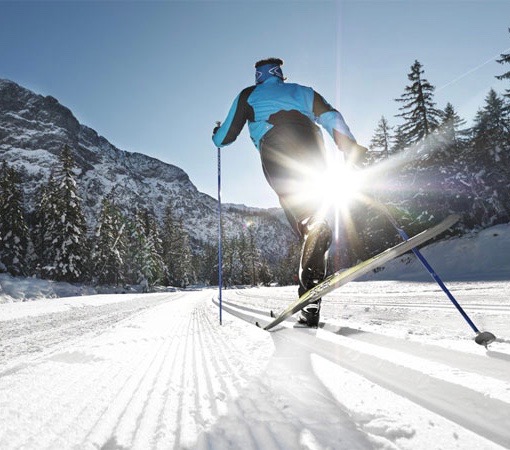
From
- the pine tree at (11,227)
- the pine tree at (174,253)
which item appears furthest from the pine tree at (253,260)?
the pine tree at (11,227)

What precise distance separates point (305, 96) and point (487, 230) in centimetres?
2187

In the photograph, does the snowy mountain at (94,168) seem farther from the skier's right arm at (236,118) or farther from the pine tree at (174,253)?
the skier's right arm at (236,118)

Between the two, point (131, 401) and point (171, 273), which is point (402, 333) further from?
point (171, 273)

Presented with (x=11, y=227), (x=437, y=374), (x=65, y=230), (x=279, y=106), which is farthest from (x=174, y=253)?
(x=437, y=374)

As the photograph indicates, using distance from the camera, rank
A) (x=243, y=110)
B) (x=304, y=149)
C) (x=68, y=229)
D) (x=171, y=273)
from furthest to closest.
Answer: (x=171, y=273)
(x=68, y=229)
(x=243, y=110)
(x=304, y=149)

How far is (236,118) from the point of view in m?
2.87

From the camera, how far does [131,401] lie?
1029 mm

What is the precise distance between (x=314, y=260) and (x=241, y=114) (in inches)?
58.5

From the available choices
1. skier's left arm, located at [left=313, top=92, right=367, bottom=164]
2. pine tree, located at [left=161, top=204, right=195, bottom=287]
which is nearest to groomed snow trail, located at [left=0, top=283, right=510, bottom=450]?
skier's left arm, located at [left=313, top=92, right=367, bottom=164]

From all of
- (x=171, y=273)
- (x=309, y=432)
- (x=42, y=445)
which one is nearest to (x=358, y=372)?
(x=309, y=432)

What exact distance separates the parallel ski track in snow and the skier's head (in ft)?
7.37

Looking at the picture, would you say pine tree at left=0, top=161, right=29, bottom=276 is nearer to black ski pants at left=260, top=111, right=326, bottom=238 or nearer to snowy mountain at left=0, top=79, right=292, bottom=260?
black ski pants at left=260, top=111, right=326, bottom=238

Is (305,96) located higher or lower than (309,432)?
higher

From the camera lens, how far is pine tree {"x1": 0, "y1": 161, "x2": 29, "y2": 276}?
33.8m
